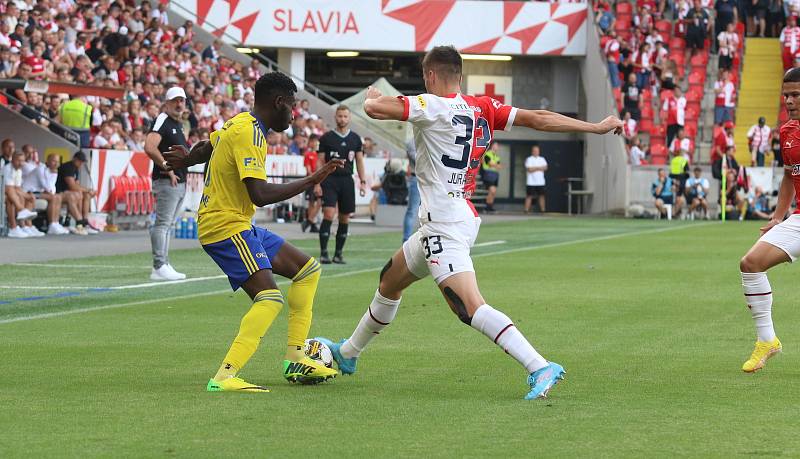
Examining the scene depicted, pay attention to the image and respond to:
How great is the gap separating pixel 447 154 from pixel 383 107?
64 cm

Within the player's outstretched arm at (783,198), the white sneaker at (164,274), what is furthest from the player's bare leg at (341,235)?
the player's outstretched arm at (783,198)

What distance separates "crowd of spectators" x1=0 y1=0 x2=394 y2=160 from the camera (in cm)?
2811

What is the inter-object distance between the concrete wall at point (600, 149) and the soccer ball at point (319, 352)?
1375 inches

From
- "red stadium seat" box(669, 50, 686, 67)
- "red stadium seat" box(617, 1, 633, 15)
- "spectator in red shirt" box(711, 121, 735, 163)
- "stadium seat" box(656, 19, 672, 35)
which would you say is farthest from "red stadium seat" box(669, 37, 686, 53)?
"spectator in red shirt" box(711, 121, 735, 163)

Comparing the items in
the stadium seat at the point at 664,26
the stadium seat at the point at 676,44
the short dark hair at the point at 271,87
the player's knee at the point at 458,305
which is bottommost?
the player's knee at the point at 458,305

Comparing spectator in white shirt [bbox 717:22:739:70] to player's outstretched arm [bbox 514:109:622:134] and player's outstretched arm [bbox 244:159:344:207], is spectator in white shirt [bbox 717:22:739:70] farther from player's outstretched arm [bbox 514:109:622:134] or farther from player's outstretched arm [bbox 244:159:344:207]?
player's outstretched arm [bbox 244:159:344:207]

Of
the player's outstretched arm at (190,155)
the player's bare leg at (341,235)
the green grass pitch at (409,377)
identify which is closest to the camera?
the green grass pitch at (409,377)

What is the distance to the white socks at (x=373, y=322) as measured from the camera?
28.8 ft

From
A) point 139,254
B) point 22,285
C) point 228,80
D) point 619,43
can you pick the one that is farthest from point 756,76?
point 22,285

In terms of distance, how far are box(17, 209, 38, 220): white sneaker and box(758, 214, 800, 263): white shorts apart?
17160 millimetres

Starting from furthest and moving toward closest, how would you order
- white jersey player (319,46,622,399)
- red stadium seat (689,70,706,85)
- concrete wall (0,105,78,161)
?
red stadium seat (689,70,706,85) < concrete wall (0,105,78,161) < white jersey player (319,46,622,399)

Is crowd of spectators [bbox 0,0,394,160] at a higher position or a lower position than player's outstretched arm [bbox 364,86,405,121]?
higher

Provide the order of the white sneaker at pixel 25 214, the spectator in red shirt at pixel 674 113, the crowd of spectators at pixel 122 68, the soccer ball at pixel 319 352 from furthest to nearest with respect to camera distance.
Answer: the spectator in red shirt at pixel 674 113
the crowd of spectators at pixel 122 68
the white sneaker at pixel 25 214
the soccer ball at pixel 319 352

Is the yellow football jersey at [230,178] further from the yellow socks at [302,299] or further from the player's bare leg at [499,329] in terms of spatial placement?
the player's bare leg at [499,329]
